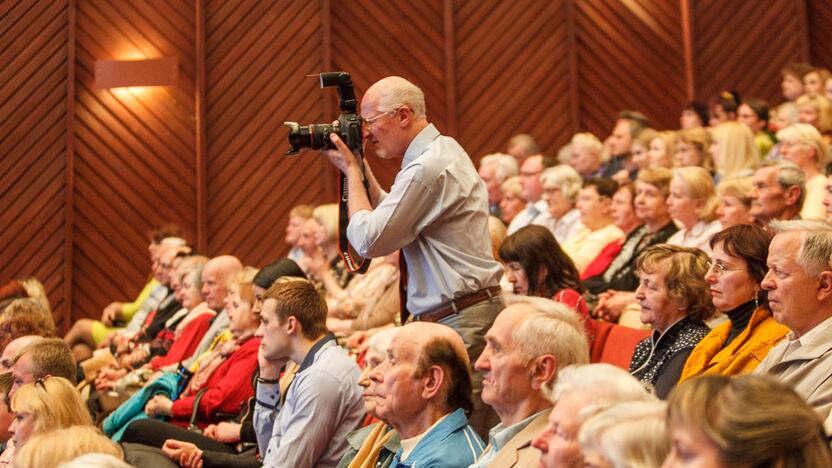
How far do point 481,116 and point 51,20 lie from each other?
316cm

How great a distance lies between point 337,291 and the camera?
5848 millimetres

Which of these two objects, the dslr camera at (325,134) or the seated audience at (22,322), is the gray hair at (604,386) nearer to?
the dslr camera at (325,134)

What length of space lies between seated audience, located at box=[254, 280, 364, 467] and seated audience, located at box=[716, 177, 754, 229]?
1.87 m

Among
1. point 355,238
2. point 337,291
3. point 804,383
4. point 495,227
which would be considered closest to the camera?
point 804,383

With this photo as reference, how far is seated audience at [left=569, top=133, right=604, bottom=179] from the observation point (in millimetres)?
7316

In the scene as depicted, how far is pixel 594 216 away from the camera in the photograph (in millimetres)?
5844

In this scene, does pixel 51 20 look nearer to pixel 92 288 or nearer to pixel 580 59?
pixel 92 288

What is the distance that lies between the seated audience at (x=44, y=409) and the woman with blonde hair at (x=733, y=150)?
3.95m

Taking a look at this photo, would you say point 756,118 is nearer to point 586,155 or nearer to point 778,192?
point 586,155

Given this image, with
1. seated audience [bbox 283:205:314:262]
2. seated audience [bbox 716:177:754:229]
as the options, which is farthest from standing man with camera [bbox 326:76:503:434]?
seated audience [bbox 283:205:314:262]

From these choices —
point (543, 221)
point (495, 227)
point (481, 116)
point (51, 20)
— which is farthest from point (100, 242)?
point (495, 227)

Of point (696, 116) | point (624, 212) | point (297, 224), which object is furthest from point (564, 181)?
point (696, 116)

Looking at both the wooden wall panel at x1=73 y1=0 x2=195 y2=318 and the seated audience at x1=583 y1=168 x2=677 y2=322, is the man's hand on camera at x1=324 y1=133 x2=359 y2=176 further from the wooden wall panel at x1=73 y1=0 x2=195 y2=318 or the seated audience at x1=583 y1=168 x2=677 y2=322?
the wooden wall panel at x1=73 y1=0 x2=195 y2=318

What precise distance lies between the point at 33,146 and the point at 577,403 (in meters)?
6.86
